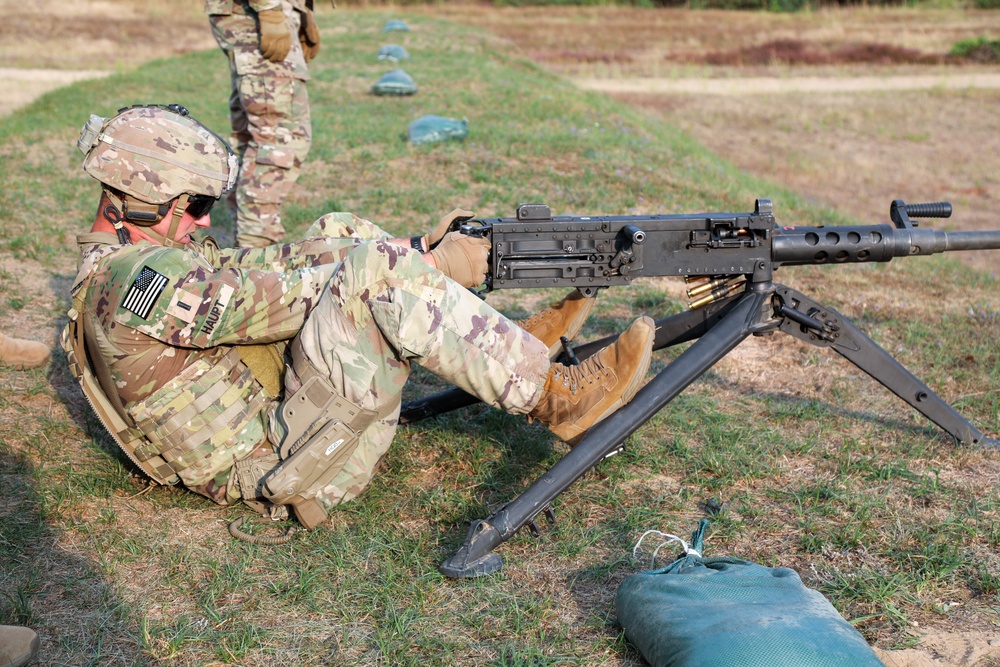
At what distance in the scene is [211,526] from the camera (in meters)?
4.01

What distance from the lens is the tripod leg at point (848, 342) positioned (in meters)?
4.25

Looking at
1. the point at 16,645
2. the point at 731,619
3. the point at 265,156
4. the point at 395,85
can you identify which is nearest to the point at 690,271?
the point at 731,619

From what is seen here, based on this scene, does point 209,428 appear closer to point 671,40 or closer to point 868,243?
point 868,243

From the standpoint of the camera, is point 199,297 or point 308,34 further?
point 308,34

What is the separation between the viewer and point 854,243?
4180 millimetres

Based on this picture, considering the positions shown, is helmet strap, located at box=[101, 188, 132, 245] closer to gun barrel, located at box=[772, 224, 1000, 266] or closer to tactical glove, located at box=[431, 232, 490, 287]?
tactical glove, located at box=[431, 232, 490, 287]

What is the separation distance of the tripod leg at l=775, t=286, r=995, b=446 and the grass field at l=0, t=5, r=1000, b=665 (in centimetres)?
37

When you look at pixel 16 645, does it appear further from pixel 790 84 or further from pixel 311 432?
pixel 790 84

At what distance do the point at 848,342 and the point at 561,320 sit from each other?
1.38 m

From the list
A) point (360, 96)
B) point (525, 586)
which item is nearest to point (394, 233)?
point (525, 586)

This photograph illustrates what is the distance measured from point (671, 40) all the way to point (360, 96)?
64.9ft

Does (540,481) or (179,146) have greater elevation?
(179,146)

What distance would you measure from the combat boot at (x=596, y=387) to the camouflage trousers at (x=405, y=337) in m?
0.09

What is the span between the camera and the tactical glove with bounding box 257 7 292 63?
269 inches
